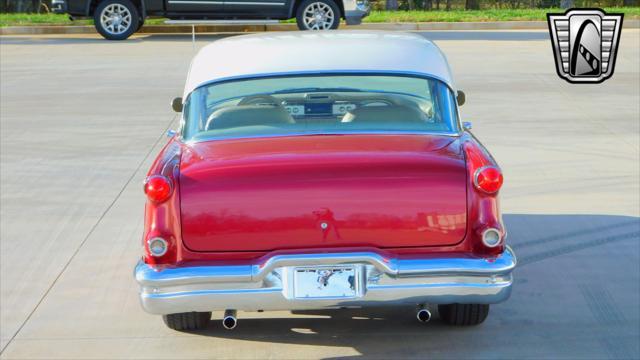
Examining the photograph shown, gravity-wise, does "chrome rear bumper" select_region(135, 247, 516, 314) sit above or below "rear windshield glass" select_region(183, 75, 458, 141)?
below

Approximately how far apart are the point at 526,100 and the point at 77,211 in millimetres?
6888

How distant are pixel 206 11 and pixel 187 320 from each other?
16706mm

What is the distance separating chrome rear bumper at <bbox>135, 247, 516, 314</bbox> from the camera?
5.00 meters

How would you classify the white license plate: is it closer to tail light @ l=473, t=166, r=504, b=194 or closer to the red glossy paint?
the red glossy paint

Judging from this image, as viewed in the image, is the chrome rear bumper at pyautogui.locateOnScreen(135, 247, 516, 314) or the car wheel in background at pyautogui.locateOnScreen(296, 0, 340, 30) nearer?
the chrome rear bumper at pyautogui.locateOnScreen(135, 247, 516, 314)

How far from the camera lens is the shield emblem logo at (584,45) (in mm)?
16578

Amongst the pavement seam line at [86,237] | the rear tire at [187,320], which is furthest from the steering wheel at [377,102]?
the pavement seam line at [86,237]

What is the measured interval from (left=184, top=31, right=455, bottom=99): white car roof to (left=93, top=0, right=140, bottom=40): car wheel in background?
51.6 feet

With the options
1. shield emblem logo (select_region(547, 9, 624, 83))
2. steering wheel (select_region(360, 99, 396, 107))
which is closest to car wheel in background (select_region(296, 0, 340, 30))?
shield emblem logo (select_region(547, 9, 624, 83))

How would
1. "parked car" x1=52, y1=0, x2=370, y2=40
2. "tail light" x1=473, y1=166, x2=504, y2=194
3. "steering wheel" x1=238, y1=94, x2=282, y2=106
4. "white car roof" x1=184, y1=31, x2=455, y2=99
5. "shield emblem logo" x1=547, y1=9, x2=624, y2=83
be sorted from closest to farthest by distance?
"tail light" x1=473, y1=166, x2=504, y2=194 < "white car roof" x1=184, y1=31, x2=455, y2=99 < "steering wheel" x1=238, y1=94, x2=282, y2=106 < "shield emblem logo" x1=547, y1=9, x2=624, y2=83 < "parked car" x1=52, y1=0, x2=370, y2=40

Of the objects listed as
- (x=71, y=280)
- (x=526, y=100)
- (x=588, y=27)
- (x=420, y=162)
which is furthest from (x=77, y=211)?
(x=588, y=27)

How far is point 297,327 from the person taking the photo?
5836mm

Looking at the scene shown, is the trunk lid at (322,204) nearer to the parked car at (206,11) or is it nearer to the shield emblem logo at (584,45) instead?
the shield emblem logo at (584,45)

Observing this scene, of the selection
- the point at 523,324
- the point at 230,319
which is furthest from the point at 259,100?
the point at 523,324
